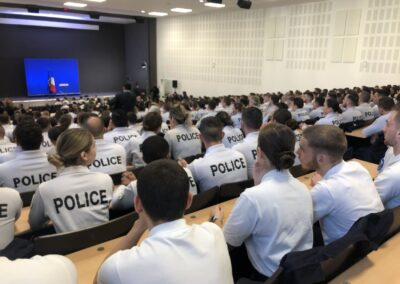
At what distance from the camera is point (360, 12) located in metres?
10.5

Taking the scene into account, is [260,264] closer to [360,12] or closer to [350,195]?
[350,195]

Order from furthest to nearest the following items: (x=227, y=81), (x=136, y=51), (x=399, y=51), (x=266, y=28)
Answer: (x=136, y=51)
(x=227, y=81)
(x=266, y=28)
(x=399, y=51)

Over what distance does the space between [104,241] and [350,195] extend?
154cm

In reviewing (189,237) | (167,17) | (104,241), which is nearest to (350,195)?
(189,237)

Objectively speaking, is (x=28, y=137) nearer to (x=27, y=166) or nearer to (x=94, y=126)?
(x=27, y=166)

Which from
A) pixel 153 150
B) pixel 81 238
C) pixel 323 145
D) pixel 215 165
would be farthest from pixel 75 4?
pixel 323 145

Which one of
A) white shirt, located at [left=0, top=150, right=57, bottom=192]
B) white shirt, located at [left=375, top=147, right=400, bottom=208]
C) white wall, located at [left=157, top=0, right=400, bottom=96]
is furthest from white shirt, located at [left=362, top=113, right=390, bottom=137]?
white wall, located at [left=157, top=0, right=400, bottom=96]

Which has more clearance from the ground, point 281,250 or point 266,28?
point 266,28

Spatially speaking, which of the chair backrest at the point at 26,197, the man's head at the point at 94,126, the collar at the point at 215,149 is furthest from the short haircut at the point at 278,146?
the man's head at the point at 94,126

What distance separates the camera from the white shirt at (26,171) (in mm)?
A: 2807

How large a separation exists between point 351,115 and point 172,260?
231 inches

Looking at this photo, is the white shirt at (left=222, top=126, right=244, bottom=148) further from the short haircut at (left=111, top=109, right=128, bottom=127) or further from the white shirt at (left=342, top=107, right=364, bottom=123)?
the white shirt at (left=342, top=107, right=364, bottom=123)

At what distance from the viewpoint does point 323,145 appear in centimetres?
210

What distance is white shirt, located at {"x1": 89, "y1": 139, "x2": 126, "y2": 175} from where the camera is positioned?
339cm
